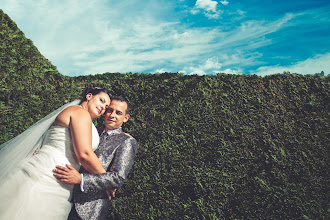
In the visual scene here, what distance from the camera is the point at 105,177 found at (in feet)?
8.18

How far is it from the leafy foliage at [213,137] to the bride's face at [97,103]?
1.75 m

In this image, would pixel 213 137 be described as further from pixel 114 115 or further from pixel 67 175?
pixel 67 175

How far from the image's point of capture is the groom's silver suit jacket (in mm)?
2475

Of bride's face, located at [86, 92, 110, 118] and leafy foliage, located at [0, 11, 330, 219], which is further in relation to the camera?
leafy foliage, located at [0, 11, 330, 219]

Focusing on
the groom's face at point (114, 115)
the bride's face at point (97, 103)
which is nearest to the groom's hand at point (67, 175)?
the bride's face at point (97, 103)

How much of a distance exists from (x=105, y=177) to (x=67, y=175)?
1.32ft

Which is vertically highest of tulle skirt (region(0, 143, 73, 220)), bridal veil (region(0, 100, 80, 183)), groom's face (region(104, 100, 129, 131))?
groom's face (region(104, 100, 129, 131))

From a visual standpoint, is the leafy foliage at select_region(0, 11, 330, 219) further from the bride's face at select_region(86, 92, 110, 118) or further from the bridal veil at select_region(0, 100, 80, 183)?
the bridal veil at select_region(0, 100, 80, 183)

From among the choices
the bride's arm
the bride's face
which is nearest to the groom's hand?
the bride's arm

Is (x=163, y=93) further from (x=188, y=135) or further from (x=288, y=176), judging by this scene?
(x=288, y=176)

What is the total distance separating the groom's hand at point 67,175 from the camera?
237 centimetres

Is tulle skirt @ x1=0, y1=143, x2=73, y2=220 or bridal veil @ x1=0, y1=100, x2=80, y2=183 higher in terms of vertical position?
bridal veil @ x1=0, y1=100, x2=80, y2=183

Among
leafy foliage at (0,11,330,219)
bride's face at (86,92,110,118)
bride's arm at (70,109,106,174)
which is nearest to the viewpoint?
bride's arm at (70,109,106,174)

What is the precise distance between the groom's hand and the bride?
0.06 meters
